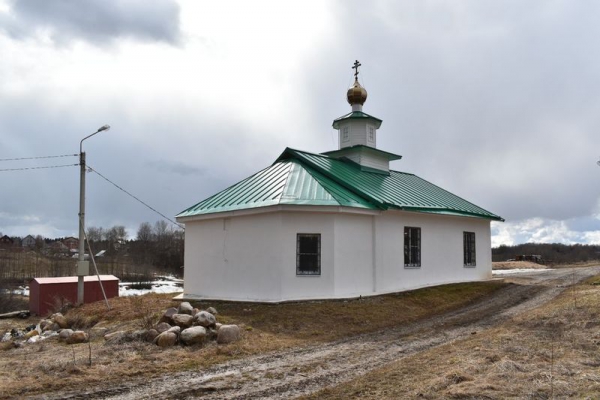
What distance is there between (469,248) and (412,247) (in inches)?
176

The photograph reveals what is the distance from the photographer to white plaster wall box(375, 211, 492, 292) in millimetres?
15531

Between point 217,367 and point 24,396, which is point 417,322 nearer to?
point 217,367

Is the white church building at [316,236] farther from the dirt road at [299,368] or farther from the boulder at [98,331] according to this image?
the boulder at [98,331]

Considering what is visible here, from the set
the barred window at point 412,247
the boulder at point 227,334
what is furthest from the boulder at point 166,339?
the barred window at point 412,247

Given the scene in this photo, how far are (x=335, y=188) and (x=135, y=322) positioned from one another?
7.14 m

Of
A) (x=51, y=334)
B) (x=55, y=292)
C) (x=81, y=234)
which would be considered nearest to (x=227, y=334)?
(x=51, y=334)

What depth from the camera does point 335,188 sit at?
15.4 meters

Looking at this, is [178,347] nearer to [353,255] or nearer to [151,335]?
[151,335]

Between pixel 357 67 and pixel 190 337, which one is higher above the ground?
pixel 357 67

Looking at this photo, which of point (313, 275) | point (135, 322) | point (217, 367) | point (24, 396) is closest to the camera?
point (24, 396)

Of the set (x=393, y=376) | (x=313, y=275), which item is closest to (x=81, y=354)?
(x=393, y=376)

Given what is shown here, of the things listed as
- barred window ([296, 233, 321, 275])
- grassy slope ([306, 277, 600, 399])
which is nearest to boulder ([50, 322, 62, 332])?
barred window ([296, 233, 321, 275])

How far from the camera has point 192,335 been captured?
9.02 metres

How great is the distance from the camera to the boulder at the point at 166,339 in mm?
8927
